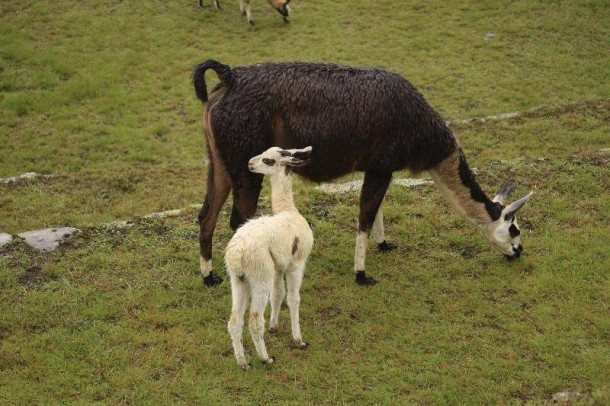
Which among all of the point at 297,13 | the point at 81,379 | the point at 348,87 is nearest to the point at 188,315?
the point at 81,379

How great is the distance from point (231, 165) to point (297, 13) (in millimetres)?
14116

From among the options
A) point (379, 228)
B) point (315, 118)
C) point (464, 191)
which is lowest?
point (379, 228)

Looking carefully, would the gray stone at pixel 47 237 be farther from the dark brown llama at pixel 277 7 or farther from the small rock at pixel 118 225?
the dark brown llama at pixel 277 7

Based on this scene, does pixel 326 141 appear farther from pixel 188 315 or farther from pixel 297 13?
pixel 297 13

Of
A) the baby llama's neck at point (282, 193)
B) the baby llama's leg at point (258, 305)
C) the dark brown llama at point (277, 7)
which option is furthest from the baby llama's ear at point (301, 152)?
the dark brown llama at point (277, 7)

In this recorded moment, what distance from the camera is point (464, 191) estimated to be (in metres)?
7.35

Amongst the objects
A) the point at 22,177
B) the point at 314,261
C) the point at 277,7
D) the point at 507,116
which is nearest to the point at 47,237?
the point at 22,177

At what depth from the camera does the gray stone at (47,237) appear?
303 inches

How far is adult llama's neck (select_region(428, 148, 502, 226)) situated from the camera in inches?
287

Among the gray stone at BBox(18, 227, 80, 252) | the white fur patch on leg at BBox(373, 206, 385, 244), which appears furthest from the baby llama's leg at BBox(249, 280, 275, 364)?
the gray stone at BBox(18, 227, 80, 252)

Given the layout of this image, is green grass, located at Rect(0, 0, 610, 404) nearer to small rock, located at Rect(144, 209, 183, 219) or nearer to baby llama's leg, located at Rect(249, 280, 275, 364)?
small rock, located at Rect(144, 209, 183, 219)

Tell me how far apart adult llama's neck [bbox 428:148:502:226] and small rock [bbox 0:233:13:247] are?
5255 millimetres

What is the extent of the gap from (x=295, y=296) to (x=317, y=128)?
183 centimetres

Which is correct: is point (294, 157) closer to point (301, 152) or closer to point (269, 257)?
point (301, 152)
